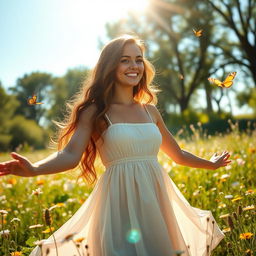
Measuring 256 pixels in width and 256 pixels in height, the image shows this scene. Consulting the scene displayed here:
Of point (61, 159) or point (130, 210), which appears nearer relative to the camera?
point (61, 159)

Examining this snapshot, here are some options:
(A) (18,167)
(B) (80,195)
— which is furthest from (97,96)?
(B) (80,195)

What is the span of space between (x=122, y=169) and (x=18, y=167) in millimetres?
729

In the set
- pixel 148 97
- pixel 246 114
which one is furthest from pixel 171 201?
pixel 246 114

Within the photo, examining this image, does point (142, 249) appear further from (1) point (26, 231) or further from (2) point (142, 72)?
(1) point (26, 231)

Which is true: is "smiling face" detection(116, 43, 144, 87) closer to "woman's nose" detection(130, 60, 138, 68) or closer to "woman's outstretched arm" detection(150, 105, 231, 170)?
"woman's nose" detection(130, 60, 138, 68)

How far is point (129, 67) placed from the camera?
9.00 feet

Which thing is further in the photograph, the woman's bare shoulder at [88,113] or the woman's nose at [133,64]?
the woman's nose at [133,64]

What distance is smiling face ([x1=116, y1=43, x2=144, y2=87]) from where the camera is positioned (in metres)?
2.74

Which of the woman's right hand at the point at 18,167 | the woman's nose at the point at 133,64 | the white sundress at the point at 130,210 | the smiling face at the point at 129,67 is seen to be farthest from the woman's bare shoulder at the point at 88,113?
the woman's right hand at the point at 18,167

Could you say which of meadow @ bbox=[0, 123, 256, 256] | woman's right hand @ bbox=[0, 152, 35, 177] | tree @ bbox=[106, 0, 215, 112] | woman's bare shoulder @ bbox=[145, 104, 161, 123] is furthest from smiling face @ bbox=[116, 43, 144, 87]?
tree @ bbox=[106, 0, 215, 112]

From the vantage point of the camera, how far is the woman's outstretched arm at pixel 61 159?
2.04 meters

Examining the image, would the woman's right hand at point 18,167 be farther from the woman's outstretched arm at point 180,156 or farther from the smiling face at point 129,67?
the woman's outstretched arm at point 180,156

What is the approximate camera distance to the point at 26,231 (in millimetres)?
3621

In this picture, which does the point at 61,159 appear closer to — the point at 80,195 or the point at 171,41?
the point at 80,195
